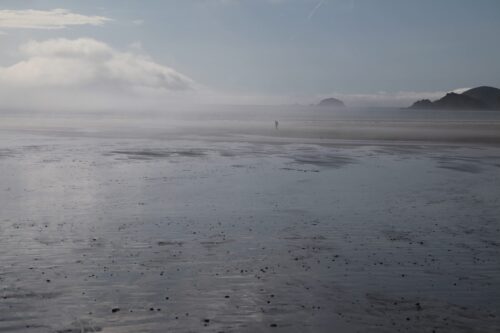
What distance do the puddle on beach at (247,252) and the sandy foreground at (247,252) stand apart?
0.05 meters

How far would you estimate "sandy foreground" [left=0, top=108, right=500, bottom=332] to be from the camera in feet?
31.3

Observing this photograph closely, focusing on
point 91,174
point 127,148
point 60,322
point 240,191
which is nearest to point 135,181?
point 91,174

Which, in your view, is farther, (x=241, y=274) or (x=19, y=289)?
(x=241, y=274)

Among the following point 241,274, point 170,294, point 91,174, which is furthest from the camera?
point 91,174

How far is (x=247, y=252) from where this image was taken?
13.8 meters

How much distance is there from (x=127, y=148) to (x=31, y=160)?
11.7 m

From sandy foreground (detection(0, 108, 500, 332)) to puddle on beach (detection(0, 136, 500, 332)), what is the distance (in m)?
0.05

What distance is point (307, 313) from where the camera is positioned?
31.8 ft

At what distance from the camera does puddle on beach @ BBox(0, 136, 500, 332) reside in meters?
9.55

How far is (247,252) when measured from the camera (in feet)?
45.3

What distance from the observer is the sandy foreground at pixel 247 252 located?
31.3 ft

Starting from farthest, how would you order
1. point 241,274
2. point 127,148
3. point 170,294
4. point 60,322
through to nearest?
point 127,148, point 241,274, point 170,294, point 60,322

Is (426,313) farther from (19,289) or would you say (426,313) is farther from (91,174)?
(91,174)

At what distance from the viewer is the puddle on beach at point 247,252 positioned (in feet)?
31.3
